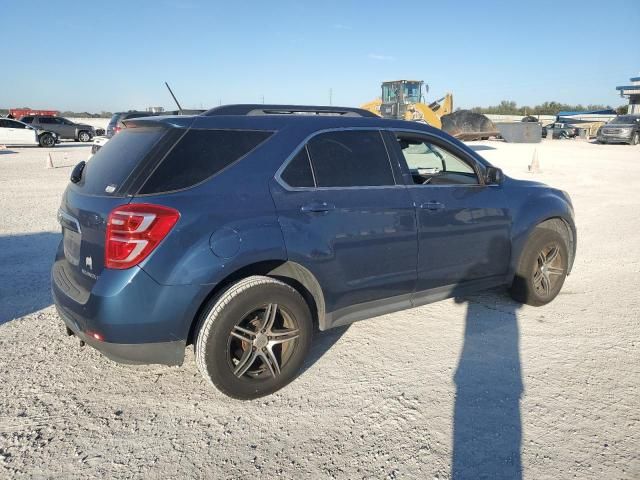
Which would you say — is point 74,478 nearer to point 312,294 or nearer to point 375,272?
point 312,294

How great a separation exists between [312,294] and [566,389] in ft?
6.03

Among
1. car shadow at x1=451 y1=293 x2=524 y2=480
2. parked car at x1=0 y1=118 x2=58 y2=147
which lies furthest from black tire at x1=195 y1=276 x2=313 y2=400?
parked car at x1=0 y1=118 x2=58 y2=147

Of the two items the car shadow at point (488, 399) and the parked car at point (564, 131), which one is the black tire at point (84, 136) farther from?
the parked car at point (564, 131)

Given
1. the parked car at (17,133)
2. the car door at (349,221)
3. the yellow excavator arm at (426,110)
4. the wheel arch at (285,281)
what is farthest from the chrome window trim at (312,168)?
the parked car at (17,133)

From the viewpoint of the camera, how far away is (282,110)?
363 cm

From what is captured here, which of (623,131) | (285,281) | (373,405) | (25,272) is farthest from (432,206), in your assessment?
(623,131)

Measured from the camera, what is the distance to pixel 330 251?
10.6 feet

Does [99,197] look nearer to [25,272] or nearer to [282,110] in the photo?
[282,110]

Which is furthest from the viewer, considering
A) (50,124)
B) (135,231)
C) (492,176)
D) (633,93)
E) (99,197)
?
(633,93)

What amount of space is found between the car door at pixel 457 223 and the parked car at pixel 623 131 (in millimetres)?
33259

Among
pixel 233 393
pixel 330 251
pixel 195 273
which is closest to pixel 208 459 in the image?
pixel 233 393

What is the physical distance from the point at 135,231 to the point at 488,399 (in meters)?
2.43

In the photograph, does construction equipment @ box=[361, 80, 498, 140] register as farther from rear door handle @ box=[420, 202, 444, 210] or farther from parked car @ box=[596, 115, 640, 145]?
rear door handle @ box=[420, 202, 444, 210]

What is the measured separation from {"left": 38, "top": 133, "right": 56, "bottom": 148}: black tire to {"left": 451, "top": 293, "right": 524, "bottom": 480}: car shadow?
28.4 m
